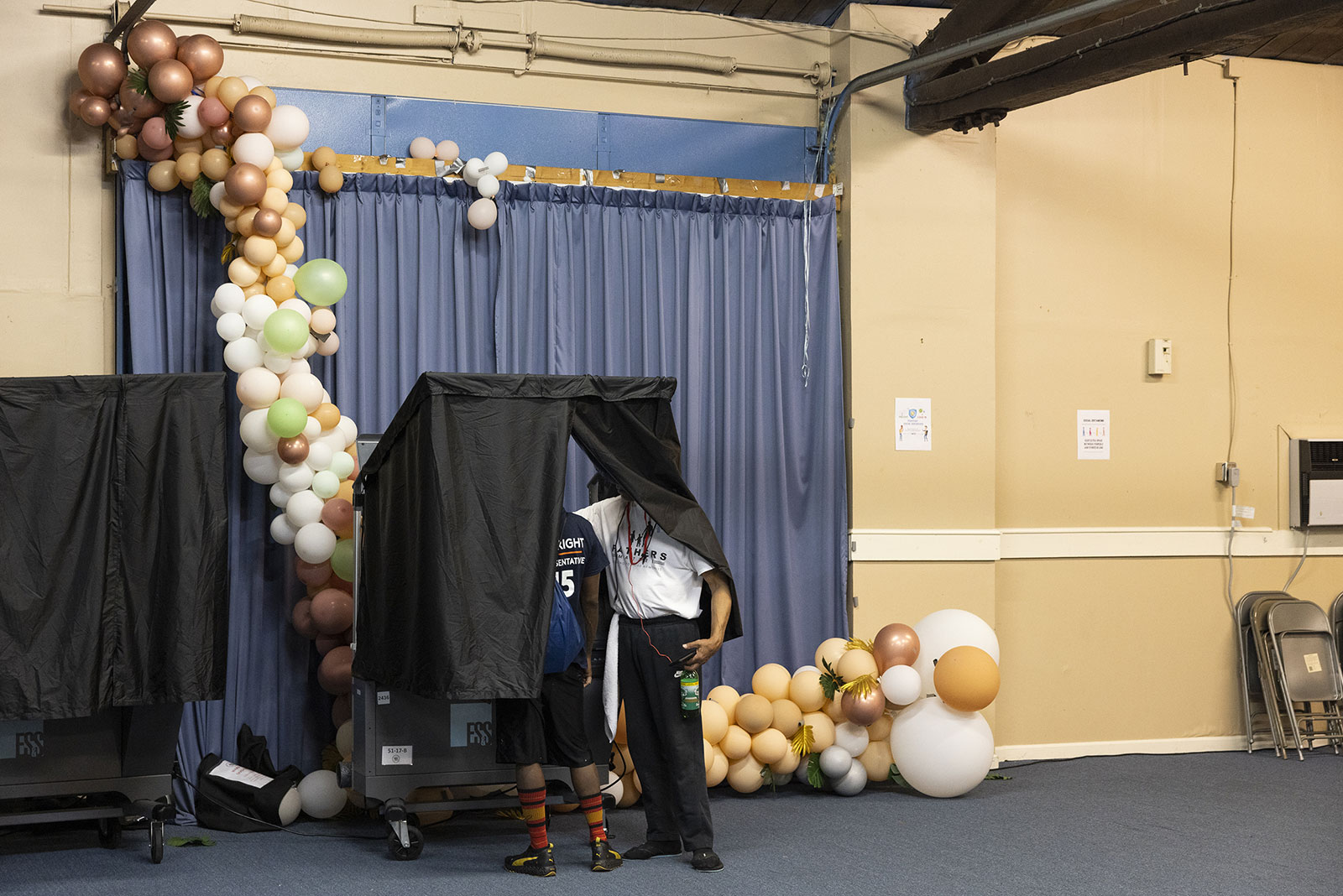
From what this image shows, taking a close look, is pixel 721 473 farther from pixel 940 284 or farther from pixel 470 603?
pixel 470 603

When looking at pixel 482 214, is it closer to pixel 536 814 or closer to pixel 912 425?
pixel 912 425

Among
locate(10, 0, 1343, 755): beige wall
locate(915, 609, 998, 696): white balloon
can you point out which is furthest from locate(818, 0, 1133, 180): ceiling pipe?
locate(915, 609, 998, 696): white balloon

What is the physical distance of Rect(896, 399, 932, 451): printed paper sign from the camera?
18.2ft

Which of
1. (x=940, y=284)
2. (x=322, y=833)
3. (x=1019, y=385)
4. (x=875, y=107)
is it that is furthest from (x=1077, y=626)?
(x=322, y=833)

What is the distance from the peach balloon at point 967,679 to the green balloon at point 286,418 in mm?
2724

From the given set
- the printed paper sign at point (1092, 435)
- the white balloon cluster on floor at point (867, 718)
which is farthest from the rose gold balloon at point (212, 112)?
the printed paper sign at point (1092, 435)

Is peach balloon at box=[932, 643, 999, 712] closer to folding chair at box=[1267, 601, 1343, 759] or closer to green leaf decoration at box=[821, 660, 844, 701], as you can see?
green leaf decoration at box=[821, 660, 844, 701]

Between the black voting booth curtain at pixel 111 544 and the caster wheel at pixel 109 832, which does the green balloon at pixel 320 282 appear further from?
the caster wheel at pixel 109 832

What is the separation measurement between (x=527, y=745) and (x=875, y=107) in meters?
3.50

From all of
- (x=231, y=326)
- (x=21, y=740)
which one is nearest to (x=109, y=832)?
(x=21, y=740)

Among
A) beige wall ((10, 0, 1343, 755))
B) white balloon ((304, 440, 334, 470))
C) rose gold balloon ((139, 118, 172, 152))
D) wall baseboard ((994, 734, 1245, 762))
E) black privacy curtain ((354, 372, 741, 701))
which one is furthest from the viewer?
wall baseboard ((994, 734, 1245, 762))

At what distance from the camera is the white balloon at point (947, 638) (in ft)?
16.1

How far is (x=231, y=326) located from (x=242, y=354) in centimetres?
12

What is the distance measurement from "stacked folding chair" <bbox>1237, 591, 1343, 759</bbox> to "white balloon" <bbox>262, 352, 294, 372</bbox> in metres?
4.88
